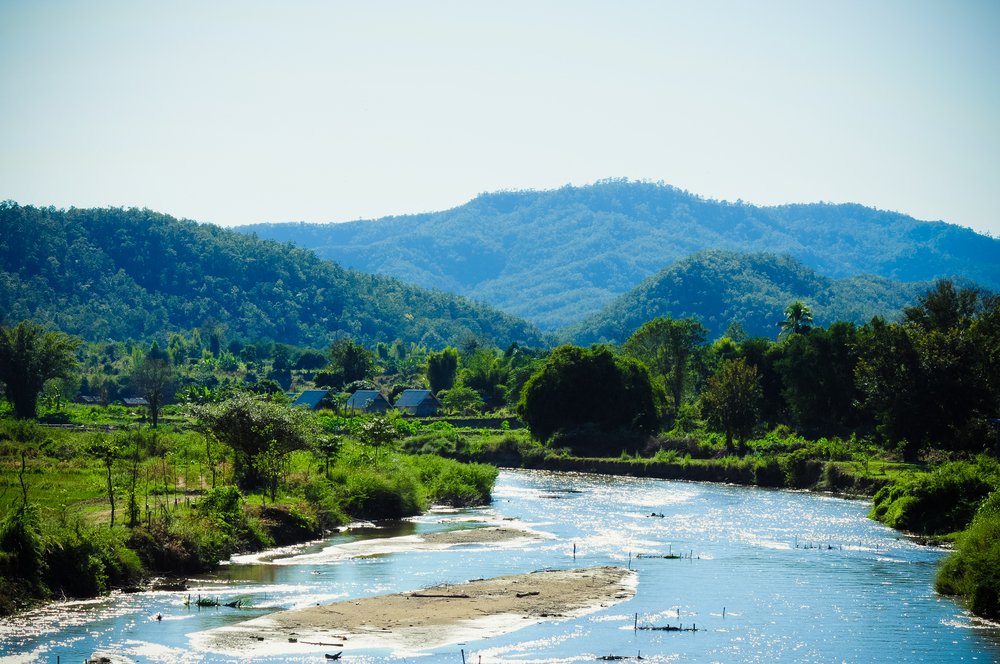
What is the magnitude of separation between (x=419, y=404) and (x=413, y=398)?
312cm

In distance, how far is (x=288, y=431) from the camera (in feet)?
181

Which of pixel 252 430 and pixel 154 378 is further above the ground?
pixel 154 378

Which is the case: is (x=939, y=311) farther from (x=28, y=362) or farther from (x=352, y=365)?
(x=352, y=365)

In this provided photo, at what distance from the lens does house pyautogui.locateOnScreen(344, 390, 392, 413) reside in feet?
499

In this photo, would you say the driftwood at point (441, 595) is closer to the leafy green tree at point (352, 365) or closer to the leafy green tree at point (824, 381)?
the leafy green tree at point (824, 381)

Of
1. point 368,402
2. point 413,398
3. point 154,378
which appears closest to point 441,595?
point 368,402

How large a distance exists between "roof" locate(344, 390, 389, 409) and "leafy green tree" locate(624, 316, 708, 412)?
133 feet

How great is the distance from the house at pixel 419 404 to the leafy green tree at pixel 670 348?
34.8 metres

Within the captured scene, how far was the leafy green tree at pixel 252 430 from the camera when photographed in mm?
54000

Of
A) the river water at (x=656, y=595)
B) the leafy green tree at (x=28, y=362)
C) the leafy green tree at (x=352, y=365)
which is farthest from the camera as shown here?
the leafy green tree at (x=352, y=365)

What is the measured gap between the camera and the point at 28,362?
351 ft

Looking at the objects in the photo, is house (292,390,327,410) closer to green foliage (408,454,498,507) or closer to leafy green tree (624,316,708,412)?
leafy green tree (624,316,708,412)

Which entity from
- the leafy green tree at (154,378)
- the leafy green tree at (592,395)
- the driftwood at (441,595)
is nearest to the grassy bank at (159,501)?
the driftwood at (441,595)

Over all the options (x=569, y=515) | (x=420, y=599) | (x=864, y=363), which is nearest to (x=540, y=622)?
(x=420, y=599)
